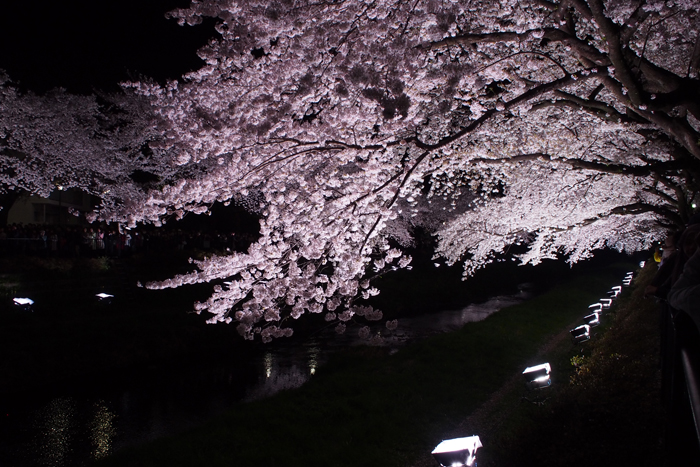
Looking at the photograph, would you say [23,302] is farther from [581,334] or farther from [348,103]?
[581,334]

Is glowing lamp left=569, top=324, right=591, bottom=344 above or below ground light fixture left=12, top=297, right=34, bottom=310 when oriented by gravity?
below

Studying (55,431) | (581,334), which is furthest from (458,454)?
(55,431)

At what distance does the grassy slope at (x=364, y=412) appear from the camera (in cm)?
701

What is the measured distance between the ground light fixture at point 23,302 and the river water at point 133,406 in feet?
11.3

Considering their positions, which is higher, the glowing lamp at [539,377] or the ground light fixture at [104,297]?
the ground light fixture at [104,297]

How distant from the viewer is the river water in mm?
7930

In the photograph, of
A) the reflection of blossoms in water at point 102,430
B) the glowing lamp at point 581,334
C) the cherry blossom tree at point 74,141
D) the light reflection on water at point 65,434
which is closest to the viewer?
the light reflection on water at point 65,434

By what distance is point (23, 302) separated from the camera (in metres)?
12.8

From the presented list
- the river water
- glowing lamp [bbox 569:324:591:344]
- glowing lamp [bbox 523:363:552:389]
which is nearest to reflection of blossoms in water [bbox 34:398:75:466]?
the river water

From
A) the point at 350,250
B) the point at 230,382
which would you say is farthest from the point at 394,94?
the point at 230,382

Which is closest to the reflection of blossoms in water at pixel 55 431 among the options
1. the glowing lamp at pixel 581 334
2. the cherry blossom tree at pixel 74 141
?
the glowing lamp at pixel 581 334

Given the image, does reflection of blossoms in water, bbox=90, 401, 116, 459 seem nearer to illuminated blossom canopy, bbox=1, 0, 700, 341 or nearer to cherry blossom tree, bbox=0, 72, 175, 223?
illuminated blossom canopy, bbox=1, 0, 700, 341

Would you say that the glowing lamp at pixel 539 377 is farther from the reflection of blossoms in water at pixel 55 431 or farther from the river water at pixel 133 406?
the reflection of blossoms in water at pixel 55 431

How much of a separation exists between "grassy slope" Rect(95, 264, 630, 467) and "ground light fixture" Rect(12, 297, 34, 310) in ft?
26.7
